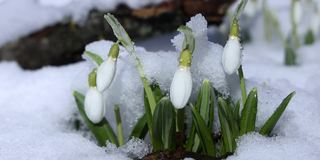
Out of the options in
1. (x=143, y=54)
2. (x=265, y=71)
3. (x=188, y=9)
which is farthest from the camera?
(x=188, y=9)

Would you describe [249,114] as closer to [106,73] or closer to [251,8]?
[106,73]

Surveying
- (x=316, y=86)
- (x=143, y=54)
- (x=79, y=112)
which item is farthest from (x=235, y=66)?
(x=316, y=86)

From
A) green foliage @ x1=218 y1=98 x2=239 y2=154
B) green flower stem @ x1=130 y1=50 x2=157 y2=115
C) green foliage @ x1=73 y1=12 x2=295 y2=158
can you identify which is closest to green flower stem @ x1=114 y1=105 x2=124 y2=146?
green foliage @ x1=73 y1=12 x2=295 y2=158

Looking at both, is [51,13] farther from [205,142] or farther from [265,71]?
[205,142]

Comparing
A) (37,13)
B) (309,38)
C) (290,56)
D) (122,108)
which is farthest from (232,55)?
(309,38)

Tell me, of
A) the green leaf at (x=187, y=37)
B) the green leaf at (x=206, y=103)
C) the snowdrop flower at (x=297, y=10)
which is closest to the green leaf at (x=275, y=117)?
the green leaf at (x=206, y=103)

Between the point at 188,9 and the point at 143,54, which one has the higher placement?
the point at 188,9

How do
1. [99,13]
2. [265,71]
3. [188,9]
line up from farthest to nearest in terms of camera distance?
[188,9]
[99,13]
[265,71]
